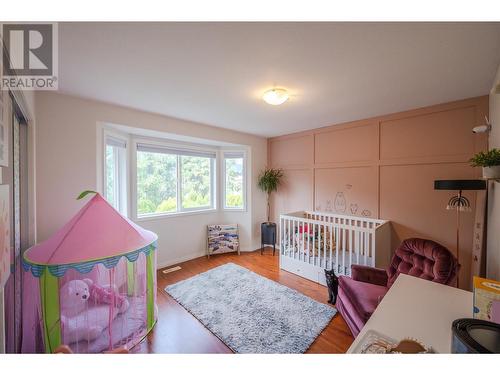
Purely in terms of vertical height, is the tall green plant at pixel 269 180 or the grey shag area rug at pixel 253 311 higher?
the tall green plant at pixel 269 180

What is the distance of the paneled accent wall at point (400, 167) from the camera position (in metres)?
2.21

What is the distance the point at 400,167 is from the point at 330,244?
1.40 metres

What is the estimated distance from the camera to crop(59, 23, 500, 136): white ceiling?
1.15 m

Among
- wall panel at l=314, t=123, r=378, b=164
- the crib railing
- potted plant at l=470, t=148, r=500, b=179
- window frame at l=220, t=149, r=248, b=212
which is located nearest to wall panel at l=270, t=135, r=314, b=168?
wall panel at l=314, t=123, r=378, b=164

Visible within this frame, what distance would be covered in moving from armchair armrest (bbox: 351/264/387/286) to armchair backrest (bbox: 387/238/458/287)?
0.09 m

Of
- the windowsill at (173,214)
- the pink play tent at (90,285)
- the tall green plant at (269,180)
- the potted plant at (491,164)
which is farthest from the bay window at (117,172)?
the potted plant at (491,164)

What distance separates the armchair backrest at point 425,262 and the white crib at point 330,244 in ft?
1.31

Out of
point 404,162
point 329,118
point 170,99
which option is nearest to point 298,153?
point 329,118

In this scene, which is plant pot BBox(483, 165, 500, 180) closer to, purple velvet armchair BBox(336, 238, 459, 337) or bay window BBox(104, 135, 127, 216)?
purple velvet armchair BBox(336, 238, 459, 337)

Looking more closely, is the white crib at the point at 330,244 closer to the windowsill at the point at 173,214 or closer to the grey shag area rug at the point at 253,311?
the grey shag area rug at the point at 253,311

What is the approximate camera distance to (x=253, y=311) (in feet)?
6.71

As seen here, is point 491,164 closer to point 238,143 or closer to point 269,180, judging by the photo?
point 269,180
